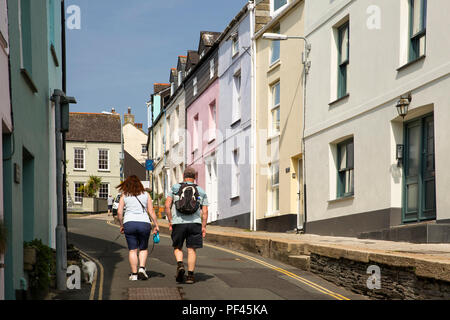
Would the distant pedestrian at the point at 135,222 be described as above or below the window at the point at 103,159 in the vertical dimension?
below

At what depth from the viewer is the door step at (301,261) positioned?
1242 cm

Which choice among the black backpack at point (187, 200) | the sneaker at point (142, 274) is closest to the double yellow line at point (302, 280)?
the black backpack at point (187, 200)

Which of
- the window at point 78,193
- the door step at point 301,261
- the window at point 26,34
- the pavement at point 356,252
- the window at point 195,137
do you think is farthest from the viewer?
the window at point 78,193

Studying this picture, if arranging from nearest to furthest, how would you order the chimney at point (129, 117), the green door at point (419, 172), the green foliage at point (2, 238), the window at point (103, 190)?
the green foliage at point (2, 238) < the green door at point (419, 172) < the window at point (103, 190) < the chimney at point (129, 117)

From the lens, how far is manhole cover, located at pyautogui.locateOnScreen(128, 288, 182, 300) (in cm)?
→ 916

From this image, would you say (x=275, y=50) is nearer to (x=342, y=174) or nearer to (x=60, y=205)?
(x=342, y=174)

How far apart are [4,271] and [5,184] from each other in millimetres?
1002

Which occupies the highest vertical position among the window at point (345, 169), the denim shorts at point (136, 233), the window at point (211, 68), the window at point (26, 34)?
the window at point (211, 68)

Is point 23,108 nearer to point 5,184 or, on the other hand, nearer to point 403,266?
point 5,184

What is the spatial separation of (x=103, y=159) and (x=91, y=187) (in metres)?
3.94

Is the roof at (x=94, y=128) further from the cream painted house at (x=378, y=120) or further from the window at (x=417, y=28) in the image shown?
the window at (x=417, y=28)

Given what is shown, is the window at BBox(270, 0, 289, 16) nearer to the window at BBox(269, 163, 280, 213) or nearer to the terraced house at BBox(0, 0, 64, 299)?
the window at BBox(269, 163, 280, 213)

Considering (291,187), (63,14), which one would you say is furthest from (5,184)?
(291,187)

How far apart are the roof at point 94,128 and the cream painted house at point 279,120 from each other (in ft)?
125
